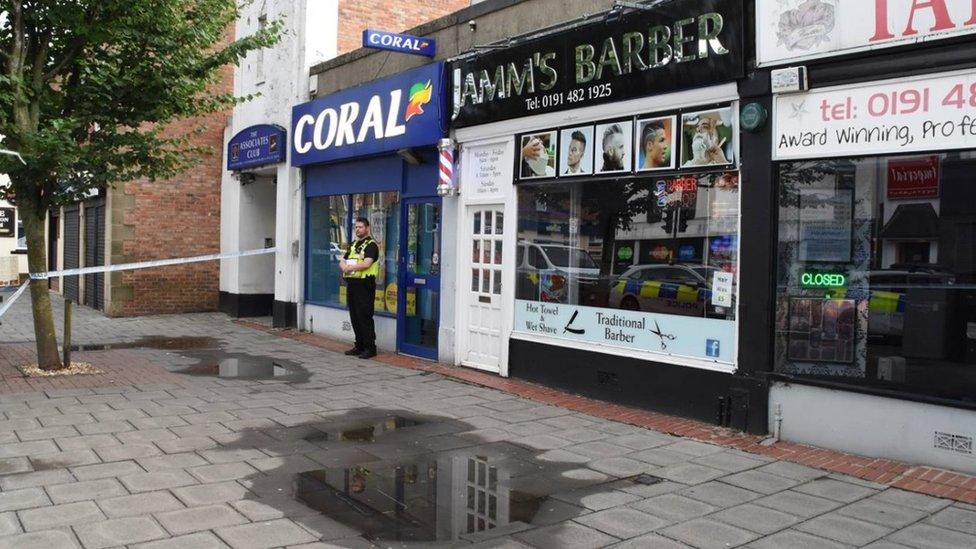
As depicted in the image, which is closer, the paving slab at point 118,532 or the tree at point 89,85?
the paving slab at point 118,532

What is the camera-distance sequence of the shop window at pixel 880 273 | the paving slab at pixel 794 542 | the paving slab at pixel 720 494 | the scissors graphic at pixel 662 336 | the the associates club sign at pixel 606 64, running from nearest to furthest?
the paving slab at pixel 794 542
the paving slab at pixel 720 494
the shop window at pixel 880 273
the the associates club sign at pixel 606 64
the scissors graphic at pixel 662 336

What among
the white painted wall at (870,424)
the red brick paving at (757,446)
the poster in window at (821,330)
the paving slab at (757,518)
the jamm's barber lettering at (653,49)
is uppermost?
the jamm's barber lettering at (653,49)

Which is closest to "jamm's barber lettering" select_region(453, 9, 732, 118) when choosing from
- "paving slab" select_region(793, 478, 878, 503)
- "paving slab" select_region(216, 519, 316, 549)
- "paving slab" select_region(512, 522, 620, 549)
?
"paving slab" select_region(793, 478, 878, 503)

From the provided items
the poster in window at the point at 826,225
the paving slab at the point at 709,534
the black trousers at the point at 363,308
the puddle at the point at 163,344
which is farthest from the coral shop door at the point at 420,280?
the paving slab at the point at 709,534

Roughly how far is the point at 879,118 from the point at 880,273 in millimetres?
1257

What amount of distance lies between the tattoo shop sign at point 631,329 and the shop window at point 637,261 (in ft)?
0.04

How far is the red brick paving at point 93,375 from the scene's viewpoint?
9086 millimetres

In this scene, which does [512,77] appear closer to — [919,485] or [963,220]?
[963,220]

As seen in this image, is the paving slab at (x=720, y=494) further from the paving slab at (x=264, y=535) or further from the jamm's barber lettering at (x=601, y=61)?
the jamm's barber lettering at (x=601, y=61)

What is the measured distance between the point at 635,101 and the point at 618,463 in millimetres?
3893

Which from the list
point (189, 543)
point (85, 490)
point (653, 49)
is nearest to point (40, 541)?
point (189, 543)

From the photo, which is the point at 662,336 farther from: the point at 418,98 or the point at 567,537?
Result: the point at 418,98

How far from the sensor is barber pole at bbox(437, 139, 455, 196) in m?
10.7

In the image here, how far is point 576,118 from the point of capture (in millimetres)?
9047
